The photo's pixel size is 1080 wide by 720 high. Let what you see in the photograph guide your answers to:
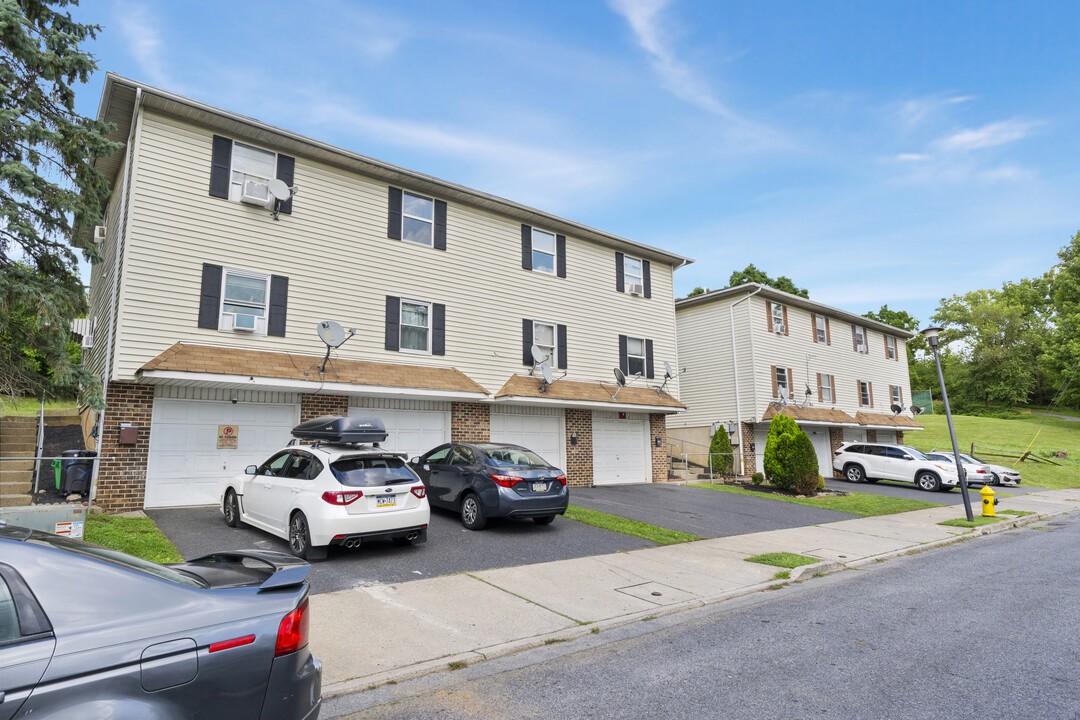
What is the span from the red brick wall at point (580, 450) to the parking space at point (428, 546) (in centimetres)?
630

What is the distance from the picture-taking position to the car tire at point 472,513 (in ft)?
33.6

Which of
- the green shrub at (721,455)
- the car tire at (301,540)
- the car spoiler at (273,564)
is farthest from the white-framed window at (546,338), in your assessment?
the car spoiler at (273,564)

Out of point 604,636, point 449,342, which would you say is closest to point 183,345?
point 449,342

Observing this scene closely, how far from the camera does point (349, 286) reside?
14328 mm

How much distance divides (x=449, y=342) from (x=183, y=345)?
6075mm

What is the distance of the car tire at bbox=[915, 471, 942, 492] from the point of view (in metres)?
21.8

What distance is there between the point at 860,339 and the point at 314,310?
2771 cm

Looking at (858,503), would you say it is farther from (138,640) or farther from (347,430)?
(138,640)

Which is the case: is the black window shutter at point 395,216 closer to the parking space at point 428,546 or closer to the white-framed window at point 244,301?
the white-framed window at point 244,301

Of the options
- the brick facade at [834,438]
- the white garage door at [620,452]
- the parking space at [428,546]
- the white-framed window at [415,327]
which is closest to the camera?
the parking space at [428,546]

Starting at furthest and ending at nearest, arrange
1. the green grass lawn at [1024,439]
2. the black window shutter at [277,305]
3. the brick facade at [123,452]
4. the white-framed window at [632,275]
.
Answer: the green grass lawn at [1024,439] → the white-framed window at [632,275] → the black window shutter at [277,305] → the brick facade at [123,452]

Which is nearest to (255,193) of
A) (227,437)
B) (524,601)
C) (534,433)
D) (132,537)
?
(227,437)

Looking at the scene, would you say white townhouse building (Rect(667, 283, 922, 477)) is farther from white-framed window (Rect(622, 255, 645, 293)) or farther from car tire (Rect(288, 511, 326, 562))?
car tire (Rect(288, 511, 326, 562))

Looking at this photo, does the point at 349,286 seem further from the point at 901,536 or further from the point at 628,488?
the point at 901,536
